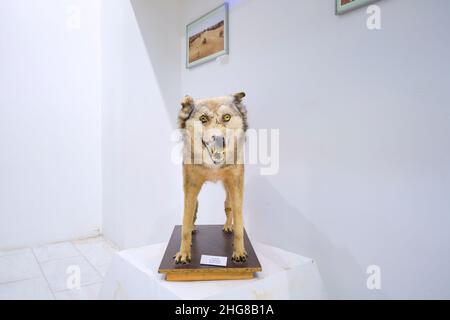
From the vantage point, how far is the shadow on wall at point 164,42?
216cm

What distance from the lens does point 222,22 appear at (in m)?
1.82

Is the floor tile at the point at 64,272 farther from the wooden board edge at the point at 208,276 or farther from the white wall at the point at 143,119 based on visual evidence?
the wooden board edge at the point at 208,276

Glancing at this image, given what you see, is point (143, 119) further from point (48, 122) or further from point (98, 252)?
point (98, 252)

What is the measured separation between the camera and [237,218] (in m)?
1.03

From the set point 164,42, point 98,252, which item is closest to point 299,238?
point 98,252

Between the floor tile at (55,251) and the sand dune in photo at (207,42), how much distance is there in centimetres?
174

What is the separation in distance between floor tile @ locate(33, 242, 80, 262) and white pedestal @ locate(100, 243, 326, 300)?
131 centimetres

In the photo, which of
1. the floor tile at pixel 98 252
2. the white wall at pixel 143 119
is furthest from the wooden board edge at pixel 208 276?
the white wall at pixel 143 119

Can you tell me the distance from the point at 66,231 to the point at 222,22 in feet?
7.04

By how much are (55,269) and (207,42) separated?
182cm

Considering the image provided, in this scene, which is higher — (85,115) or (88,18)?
(88,18)

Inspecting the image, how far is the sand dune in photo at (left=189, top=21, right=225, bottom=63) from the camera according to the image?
1.84m
